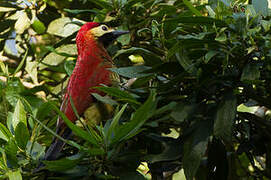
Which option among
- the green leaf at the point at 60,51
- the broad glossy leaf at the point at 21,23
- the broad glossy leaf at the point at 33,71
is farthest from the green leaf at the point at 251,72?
the broad glossy leaf at the point at 21,23

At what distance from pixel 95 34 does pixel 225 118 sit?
0.63m

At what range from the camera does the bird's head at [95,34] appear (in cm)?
134

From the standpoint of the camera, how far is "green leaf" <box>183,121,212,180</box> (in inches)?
34.3

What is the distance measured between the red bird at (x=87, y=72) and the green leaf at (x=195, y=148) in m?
0.29

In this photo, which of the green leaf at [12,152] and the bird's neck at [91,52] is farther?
the bird's neck at [91,52]

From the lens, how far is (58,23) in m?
1.70

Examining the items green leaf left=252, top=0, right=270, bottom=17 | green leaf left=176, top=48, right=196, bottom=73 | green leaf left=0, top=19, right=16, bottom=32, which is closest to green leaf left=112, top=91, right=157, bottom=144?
green leaf left=176, top=48, right=196, bottom=73

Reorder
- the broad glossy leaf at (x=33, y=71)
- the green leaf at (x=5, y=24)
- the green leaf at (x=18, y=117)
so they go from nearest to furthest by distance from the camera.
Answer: the green leaf at (x=18, y=117) → the broad glossy leaf at (x=33, y=71) → the green leaf at (x=5, y=24)

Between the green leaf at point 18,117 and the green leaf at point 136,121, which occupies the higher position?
the green leaf at point 136,121

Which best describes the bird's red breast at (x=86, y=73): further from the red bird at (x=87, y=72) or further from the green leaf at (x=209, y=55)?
the green leaf at (x=209, y=55)

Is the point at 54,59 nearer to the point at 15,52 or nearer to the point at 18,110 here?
the point at 15,52

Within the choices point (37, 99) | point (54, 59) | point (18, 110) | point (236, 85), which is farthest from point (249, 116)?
point (54, 59)

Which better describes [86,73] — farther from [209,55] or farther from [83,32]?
[209,55]

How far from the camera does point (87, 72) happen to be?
123 cm
